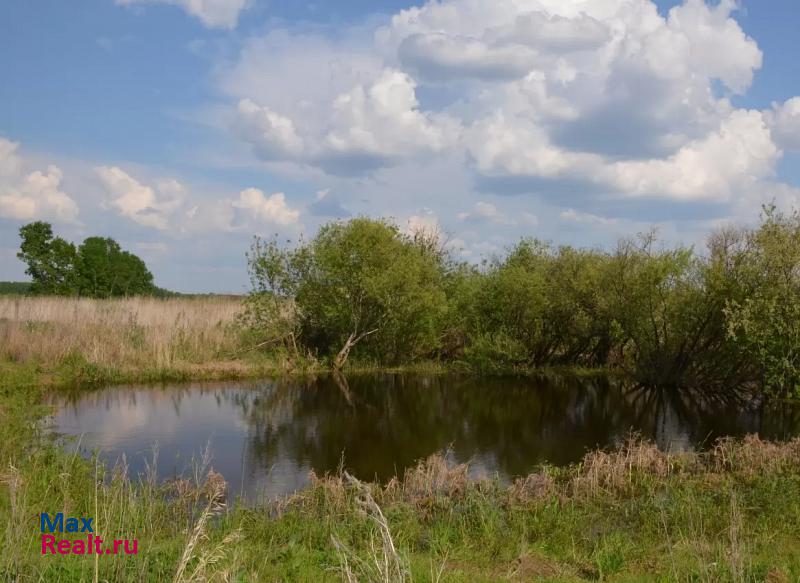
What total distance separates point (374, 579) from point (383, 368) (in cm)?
2562

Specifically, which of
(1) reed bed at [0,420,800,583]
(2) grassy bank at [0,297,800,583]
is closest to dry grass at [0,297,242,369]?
(2) grassy bank at [0,297,800,583]

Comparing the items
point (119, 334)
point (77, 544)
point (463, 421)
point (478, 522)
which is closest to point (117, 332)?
point (119, 334)

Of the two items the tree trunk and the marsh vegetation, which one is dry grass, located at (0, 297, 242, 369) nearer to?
the marsh vegetation

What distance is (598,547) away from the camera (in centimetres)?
821

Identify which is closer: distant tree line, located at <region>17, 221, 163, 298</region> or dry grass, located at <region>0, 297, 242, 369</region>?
dry grass, located at <region>0, 297, 242, 369</region>

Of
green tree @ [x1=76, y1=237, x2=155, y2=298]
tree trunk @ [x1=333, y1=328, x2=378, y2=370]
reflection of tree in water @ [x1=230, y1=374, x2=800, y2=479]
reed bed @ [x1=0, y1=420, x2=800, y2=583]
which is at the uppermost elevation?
green tree @ [x1=76, y1=237, x2=155, y2=298]

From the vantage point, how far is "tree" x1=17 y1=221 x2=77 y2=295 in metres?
44.7

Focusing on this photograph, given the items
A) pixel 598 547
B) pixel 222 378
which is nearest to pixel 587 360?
pixel 222 378

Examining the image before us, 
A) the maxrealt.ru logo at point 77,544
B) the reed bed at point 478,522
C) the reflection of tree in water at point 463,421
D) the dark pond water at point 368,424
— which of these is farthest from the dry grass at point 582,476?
the maxrealt.ru logo at point 77,544

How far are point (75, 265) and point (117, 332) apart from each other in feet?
81.6

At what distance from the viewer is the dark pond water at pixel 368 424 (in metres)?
14.2

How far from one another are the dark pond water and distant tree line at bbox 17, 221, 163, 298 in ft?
77.7

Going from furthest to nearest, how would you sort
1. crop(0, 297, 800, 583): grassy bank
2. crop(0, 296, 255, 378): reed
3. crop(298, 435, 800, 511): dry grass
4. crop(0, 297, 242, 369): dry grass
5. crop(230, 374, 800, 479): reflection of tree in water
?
crop(0, 297, 242, 369): dry grass → crop(0, 296, 255, 378): reed → crop(230, 374, 800, 479): reflection of tree in water → crop(298, 435, 800, 511): dry grass → crop(0, 297, 800, 583): grassy bank

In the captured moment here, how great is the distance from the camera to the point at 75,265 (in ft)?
159
